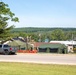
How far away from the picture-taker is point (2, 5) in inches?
755

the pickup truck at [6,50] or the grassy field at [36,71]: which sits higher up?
the grassy field at [36,71]

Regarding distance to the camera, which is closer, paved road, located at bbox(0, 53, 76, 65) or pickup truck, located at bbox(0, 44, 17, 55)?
paved road, located at bbox(0, 53, 76, 65)

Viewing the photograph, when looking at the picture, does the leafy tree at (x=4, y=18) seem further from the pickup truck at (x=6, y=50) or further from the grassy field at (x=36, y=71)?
the pickup truck at (x=6, y=50)

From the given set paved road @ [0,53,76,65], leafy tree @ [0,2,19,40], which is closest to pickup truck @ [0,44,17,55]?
paved road @ [0,53,76,65]

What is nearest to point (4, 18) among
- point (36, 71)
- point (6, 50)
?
point (36, 71)

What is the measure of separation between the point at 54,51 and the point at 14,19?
40317 millimetres

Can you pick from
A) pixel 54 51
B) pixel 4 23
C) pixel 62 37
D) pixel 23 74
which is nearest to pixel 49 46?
pixel 54 51

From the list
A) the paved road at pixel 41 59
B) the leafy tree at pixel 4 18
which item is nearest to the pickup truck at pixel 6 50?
the paved road at pixel 41 59

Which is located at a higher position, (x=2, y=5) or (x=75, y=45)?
(x=2, y=5)

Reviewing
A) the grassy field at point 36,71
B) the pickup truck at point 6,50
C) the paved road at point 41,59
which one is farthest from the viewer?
the pickup truck at point 6,50

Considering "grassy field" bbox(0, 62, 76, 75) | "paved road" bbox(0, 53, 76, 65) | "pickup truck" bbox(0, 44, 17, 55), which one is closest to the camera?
"grassy field" bbox(0, 62, 76, 75)

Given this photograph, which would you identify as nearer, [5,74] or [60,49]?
[5,74]

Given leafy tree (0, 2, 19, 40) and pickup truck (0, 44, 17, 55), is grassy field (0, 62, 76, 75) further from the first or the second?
pickup truck (0, 44, 17, 55)

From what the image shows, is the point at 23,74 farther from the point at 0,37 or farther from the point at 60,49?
the point at 60,49
